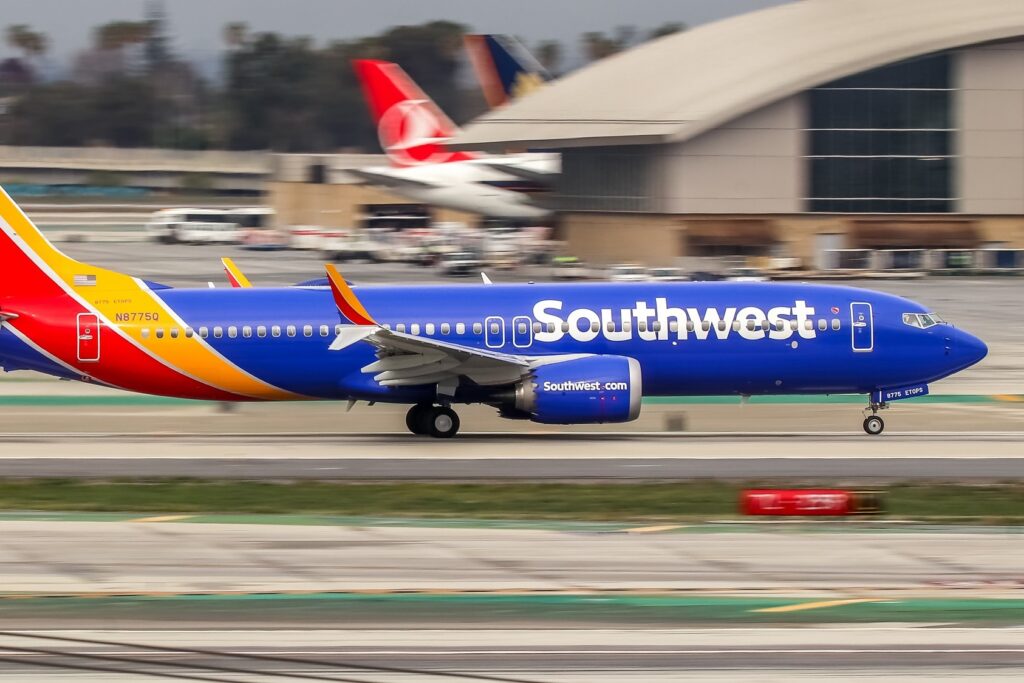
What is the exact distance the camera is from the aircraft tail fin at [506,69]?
113812 mm

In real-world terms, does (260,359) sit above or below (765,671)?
above

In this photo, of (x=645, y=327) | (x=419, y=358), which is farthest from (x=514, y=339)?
(x=645, y=327)

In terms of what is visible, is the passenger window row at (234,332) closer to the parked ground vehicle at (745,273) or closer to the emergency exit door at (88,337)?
the emergency exit door at (88,337)

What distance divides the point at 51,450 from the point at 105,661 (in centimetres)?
1825

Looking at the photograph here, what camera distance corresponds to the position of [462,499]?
26328 millimetres

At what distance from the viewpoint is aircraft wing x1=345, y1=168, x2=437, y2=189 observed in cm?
10294

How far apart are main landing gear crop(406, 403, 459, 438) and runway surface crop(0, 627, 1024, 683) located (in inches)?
700

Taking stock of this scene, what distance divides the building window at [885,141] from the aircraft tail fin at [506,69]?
31.5 metres

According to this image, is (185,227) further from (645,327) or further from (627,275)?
(645,327)

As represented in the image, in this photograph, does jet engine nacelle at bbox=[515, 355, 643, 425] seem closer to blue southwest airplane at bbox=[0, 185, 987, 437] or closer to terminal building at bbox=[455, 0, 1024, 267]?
blue southwest airplane at bbox=[0, 185, 987, 437]

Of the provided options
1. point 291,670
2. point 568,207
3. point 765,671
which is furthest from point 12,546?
point 568,207

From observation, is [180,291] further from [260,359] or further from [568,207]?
[568,207]

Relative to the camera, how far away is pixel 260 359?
34375 mm

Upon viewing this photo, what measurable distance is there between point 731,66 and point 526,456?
63.5 meters
